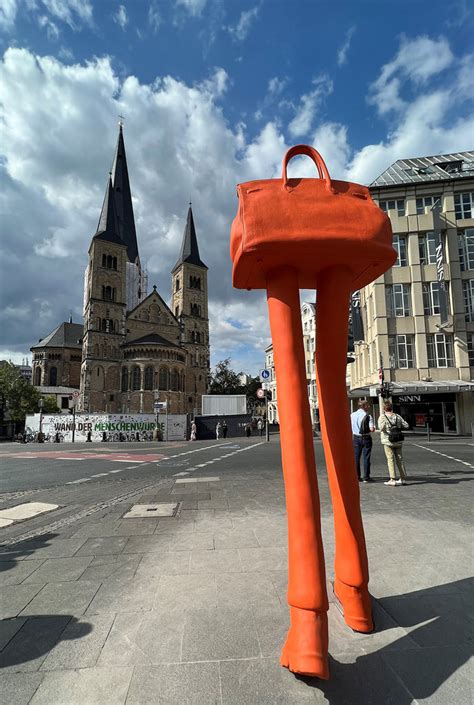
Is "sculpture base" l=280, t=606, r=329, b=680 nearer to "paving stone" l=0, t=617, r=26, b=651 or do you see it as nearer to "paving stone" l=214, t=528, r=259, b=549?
"paving stone" l=0, t=617, r=26, b=651

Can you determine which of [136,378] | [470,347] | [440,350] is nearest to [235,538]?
[440,350]

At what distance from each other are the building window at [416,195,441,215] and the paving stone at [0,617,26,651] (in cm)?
3597

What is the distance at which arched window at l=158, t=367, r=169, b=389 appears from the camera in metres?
59.9

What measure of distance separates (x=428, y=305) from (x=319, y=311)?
31.5 meters

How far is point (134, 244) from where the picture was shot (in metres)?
77.2

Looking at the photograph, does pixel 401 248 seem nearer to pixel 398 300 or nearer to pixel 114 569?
pixel 398 300

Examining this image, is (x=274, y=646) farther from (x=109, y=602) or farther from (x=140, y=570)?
(x=140, y=570)

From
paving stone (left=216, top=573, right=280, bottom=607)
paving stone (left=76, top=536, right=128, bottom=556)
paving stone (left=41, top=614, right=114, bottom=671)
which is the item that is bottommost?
paving stone (left=76, top=536, right=128, bottom=556)

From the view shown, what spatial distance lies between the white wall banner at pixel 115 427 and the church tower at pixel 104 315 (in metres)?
23.1

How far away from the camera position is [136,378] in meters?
60.5

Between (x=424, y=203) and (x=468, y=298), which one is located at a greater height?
(x=424, y=203)

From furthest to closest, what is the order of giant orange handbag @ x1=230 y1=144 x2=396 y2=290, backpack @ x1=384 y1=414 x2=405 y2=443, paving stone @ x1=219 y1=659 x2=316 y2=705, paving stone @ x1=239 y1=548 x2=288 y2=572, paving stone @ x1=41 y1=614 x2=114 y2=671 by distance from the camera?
backpack @ x1=384 y1=414 x2=405 y2=443 < paving stone @ x1=239 y1=548 x2=288 y2=572 < giant orange handbag @ x1=230 y1=144 x2=396 y2=290 < paving stone @ x1=41 y1=614 x2=114 y2=671 < paving stone @ x1=219 y1=659 x2=316 y2=705

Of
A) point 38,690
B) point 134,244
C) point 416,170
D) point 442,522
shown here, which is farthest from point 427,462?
point 134,244

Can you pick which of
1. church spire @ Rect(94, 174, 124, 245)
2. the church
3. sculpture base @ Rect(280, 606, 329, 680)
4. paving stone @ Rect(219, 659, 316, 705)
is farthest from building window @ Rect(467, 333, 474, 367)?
church spire @ Rect(94, 174, 124, 245)
